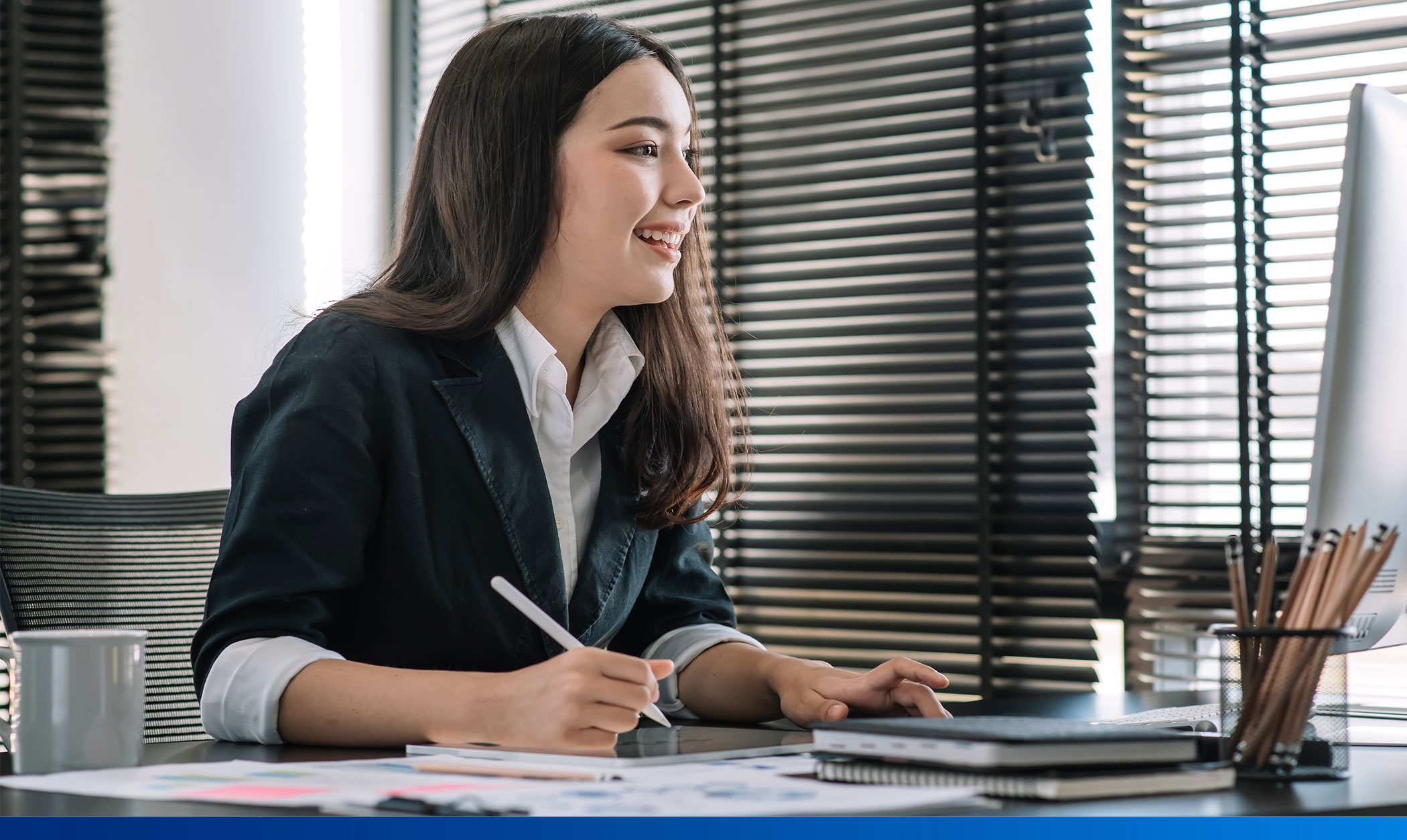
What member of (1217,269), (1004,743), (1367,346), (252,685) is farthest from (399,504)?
(1217,269)

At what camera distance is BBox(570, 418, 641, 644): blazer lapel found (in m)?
1.47

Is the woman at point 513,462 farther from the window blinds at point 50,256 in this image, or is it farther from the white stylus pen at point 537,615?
the window blinds at point 50,256

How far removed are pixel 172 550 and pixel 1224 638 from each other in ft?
4.01

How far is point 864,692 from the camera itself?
48.4 inches

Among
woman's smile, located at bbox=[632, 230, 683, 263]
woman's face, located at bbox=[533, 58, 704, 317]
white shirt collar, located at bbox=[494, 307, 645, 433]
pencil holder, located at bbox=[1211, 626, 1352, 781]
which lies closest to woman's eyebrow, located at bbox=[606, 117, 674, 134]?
woman's face, located at bbox=[533, 58, 704, 317]

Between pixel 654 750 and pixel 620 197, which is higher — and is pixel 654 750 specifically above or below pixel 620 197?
below

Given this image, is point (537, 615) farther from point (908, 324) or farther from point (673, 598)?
point (908, 324)

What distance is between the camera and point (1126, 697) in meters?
1.53

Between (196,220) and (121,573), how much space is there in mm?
1469

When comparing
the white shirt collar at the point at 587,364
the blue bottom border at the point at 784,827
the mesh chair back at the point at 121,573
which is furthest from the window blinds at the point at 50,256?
the blue bottom border at the point at 784,827

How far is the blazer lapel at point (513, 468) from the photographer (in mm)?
1380

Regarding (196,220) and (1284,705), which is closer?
(1284,705)

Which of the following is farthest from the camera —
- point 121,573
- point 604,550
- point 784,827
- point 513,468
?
point 121,573

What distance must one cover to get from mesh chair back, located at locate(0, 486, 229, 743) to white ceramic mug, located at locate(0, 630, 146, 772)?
2.04 ft
